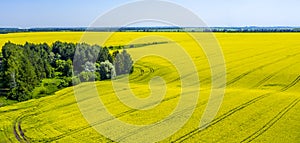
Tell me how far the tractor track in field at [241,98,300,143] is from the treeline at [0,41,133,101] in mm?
30845

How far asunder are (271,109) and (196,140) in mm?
11765

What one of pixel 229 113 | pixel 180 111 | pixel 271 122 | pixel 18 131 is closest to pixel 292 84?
pixel 229 113

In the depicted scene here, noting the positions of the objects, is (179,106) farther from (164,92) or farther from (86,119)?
(86,119)

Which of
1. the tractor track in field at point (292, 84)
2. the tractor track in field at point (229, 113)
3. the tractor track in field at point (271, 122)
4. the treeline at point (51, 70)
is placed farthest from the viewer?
the treeline at point (51, 70)

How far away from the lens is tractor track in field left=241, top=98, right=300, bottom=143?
Answer: 2591cm

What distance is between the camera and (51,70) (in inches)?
2507

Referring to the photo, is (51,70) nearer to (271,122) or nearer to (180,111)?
(180,111)

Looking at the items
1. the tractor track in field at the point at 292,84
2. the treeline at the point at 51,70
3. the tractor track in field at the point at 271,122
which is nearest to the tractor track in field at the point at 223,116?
the tractor track in field at the point at 271,122

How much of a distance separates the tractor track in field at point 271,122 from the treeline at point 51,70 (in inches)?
1214

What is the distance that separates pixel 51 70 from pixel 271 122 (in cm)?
4572

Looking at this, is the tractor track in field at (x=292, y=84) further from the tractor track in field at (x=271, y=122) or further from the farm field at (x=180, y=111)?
the tractor track in field at (x=271, y=122)

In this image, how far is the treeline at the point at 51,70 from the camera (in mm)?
50219

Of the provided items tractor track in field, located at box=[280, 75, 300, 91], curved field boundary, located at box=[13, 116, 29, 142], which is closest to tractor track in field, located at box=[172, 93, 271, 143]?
tractor track in field, located at box=[280, 75, 300, 91]

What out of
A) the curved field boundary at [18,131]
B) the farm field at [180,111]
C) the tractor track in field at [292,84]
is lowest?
the curved field boundary at [18,131]
